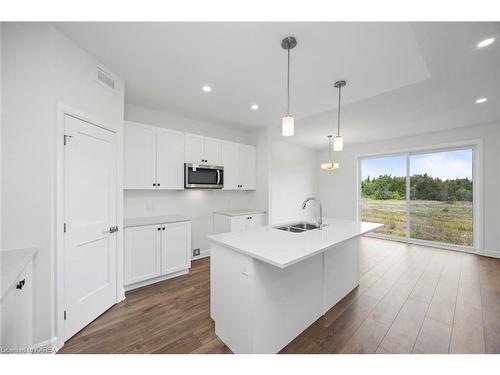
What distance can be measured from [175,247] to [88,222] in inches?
47.0

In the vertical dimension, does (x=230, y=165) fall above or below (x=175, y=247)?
above

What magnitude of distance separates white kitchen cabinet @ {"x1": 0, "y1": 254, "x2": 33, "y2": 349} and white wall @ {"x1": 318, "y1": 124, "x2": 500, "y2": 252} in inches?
248

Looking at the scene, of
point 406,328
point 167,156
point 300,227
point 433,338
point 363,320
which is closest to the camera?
point 433,338

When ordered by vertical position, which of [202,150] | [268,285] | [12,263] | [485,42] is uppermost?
[485,42]

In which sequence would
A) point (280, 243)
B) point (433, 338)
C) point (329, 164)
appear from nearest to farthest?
point (280, 243)
point (433, 338)
point (329, 164)

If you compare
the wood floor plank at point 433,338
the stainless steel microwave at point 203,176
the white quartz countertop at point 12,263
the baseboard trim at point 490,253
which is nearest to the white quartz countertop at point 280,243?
the wood floor plank at point 433,338

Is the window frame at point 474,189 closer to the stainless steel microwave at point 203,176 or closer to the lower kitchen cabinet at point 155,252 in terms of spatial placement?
the stainless steel microwave at point 203,176

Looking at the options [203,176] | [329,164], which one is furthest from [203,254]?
[329,164]

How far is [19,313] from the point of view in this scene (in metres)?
1.30

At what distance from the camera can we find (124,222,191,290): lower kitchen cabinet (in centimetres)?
246

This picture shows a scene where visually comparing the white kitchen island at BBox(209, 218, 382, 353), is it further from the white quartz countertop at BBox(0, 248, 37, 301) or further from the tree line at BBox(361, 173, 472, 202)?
the tree line at BBox(361, 173, 472, 202)

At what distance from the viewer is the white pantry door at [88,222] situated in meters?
1.71

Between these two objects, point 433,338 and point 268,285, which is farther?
point 433,338

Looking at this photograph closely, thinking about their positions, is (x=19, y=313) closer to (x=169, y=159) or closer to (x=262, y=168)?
(x=169, y=159)
